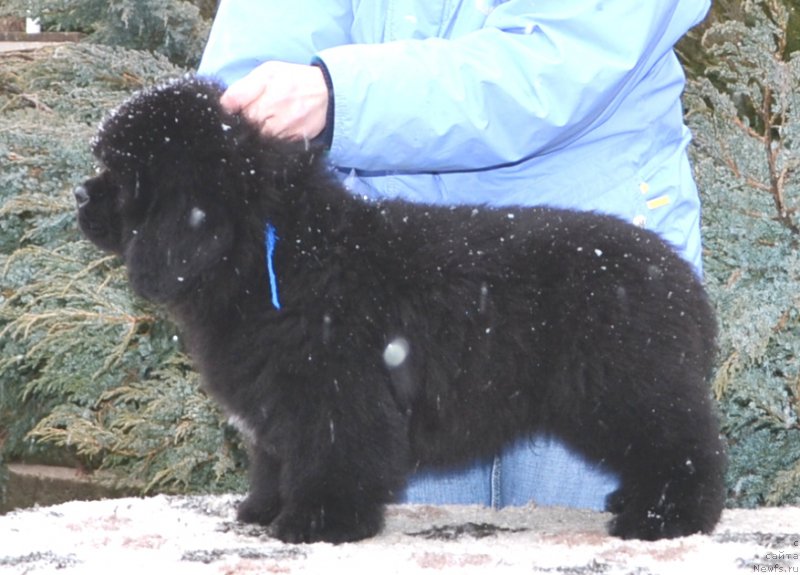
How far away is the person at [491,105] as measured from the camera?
2.57m

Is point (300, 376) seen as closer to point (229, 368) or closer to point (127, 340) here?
point (229, 368)

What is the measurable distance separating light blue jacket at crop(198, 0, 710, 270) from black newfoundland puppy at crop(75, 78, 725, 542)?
175mm

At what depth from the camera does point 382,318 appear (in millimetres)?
2551

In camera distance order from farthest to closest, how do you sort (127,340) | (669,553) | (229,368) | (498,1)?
(127,340) < (498,1) < (229,368) < (669,553)

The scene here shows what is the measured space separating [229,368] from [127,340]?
1841 mm

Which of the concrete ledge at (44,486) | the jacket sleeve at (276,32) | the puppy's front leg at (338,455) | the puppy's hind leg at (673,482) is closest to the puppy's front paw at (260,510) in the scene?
the puppy's front leg at (338,455)

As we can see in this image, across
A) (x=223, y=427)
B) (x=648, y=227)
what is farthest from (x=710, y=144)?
(x=223, y=427)

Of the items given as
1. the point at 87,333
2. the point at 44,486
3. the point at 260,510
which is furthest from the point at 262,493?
the point at 44,486

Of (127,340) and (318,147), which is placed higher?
(318,147)

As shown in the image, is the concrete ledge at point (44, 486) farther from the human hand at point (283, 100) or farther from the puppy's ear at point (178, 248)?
the human hand at point (283, 100)

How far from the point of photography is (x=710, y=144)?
4.35 meters

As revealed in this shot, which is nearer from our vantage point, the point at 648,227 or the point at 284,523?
the point at 284,523

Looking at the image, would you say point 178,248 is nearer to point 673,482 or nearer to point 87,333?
point 673,482

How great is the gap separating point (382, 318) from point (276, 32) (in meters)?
0.83
